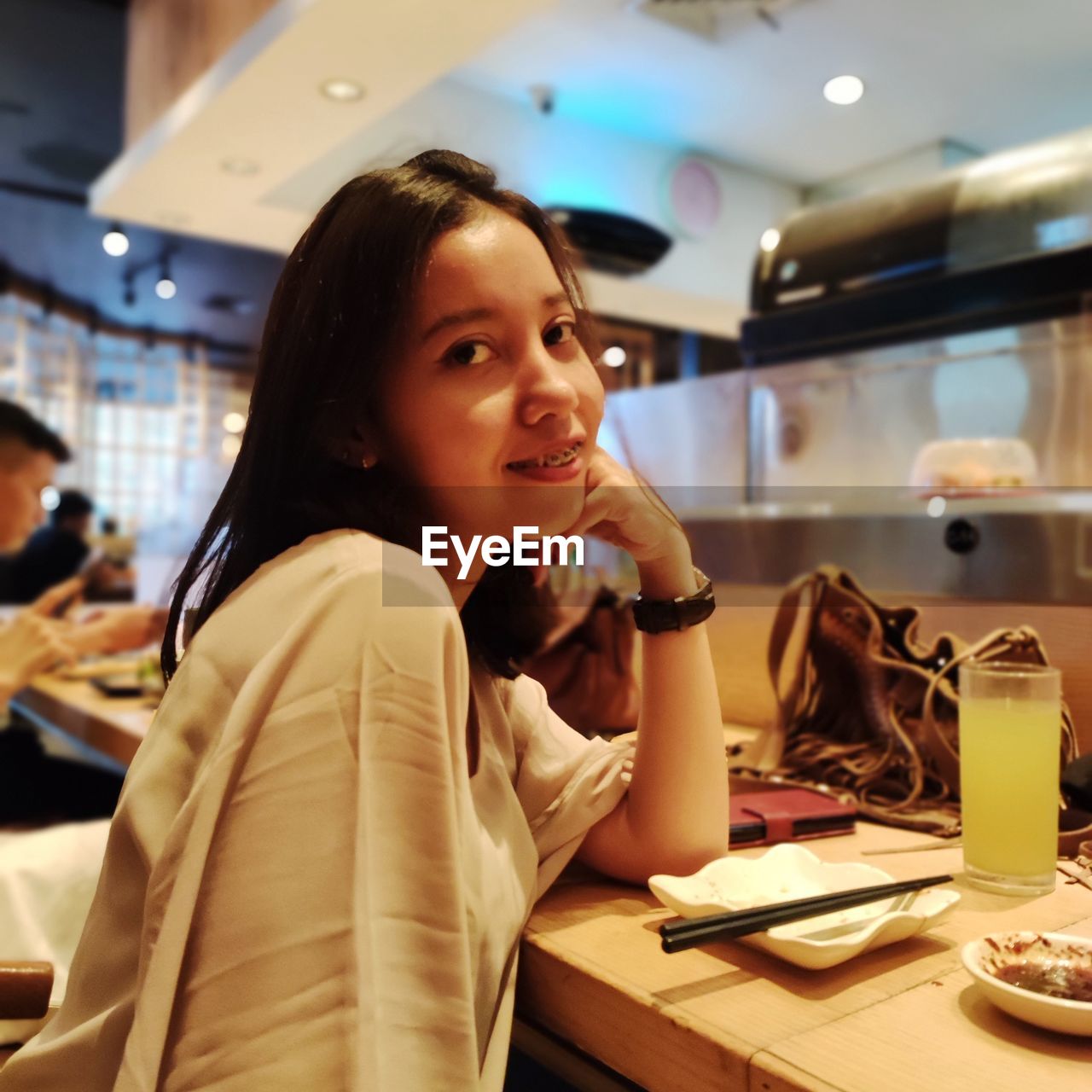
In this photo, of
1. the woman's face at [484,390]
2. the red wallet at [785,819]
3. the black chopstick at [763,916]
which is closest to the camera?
the black chopstick at [763,916]

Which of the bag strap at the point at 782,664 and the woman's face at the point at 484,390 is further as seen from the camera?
the bag strap at the point at 782,664

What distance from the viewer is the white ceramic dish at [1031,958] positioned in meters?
0.63

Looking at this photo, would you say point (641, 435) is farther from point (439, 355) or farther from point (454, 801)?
point (454, 801)

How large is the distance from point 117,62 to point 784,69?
2742mm

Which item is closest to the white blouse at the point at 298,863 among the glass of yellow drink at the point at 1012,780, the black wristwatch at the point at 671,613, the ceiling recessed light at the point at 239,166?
the black wristwatch at the point at 671,613

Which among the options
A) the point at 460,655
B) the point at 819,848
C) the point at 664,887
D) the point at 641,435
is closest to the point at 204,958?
the point at 460,655

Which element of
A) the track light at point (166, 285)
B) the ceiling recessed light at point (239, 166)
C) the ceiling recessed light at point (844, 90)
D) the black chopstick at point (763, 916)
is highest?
the track light at point (166, 285)

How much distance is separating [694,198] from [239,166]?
2276mm

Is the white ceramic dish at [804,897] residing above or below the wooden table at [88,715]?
above

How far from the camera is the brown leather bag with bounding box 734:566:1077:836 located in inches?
47.6

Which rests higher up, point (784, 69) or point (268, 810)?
point (784, 69)

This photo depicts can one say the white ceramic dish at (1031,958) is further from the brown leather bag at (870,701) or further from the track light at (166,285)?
the track light at (166,285)

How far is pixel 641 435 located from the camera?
3268 millimetres

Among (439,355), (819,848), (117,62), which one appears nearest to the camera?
(439,355)
